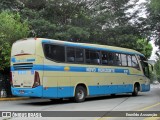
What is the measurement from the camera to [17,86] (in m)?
18.6

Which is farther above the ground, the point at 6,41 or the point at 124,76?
the point at 6,41

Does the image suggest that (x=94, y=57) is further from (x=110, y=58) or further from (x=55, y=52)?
(x=55, y=52)

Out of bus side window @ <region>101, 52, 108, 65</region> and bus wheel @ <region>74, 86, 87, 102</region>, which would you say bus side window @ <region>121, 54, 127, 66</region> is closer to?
bus side window @ <region>101, 52, 108, 65</region>

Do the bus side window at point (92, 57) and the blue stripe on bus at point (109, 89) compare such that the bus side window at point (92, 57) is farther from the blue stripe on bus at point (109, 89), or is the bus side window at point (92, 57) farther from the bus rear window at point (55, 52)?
the bus rear window at point (55, 52)

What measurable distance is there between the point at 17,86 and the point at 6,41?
663cm

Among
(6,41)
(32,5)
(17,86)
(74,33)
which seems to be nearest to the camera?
(17,86)

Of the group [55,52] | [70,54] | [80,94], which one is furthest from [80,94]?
[55,52]

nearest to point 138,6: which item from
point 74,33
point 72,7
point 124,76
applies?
point 72,7

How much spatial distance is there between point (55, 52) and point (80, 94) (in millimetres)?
3221

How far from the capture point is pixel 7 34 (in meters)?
24.6

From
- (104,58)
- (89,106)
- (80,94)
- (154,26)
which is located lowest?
(89,106)

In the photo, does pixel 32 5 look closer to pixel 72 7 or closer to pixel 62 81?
pixel 72 7

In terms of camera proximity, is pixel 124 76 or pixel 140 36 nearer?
pixel 124 76

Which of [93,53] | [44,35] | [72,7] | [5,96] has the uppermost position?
[72,7]
